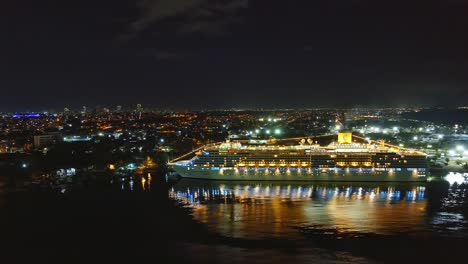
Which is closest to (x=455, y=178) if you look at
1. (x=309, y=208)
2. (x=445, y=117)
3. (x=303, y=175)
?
(x=303, y=175)

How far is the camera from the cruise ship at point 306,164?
1891 centimetres

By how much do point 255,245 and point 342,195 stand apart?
6266mm

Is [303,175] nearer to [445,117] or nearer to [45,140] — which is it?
[45,140]

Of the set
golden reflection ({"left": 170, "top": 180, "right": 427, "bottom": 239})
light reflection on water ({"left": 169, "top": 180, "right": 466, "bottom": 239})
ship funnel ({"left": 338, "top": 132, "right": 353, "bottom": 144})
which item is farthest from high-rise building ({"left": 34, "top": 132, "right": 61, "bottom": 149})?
ship funnel ({"left": 338, "top": 132, "right": 353, "bottom": 144})

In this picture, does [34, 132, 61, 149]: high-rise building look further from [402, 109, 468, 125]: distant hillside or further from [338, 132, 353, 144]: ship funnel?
[402, 109, 468, 125]: distant hillside

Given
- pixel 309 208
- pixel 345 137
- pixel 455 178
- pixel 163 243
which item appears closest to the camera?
pixel 163 243

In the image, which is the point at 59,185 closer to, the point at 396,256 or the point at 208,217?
the point at 208,217

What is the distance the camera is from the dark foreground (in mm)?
10055

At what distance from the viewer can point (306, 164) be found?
19.6 m

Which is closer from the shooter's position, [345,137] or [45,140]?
[345,137]

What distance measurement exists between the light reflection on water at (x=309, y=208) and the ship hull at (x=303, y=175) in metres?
0.60

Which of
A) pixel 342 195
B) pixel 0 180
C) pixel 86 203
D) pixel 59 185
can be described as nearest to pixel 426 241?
pixel 342 195

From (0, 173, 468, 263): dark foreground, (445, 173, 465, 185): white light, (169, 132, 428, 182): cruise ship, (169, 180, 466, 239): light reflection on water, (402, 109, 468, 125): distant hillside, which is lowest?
(0, 173, 468, 263): dark foreground

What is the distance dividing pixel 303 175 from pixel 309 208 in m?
5.26
